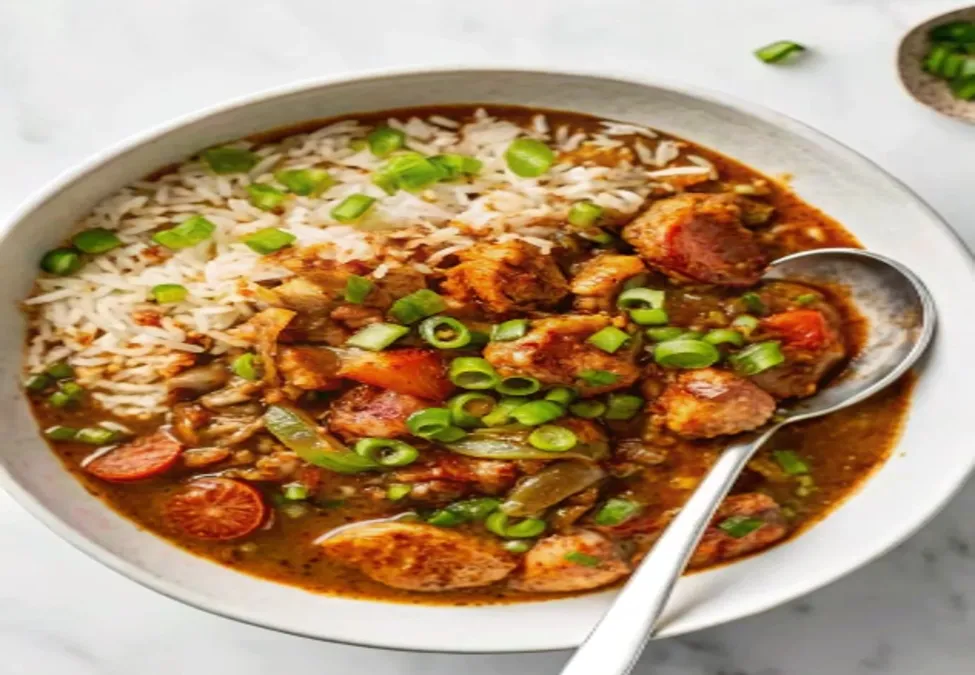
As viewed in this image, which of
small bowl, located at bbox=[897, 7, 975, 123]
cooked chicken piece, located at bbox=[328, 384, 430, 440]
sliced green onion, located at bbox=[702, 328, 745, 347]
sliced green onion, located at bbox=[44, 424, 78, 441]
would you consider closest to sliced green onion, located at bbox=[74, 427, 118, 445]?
sliced green onion, located at bbox=[44, 424, 78, 441]

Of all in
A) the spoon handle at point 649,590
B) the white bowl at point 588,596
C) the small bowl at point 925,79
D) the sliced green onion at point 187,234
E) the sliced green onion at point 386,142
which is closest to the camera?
the spoon handle at point 649,590

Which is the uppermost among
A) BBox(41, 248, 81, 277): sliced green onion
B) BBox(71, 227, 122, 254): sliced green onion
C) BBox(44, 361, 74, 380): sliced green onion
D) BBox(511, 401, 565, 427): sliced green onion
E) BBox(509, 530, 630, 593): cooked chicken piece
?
BBox(71, 227, 122, 254): sliced green onion

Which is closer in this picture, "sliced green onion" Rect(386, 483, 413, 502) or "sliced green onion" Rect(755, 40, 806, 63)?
"sliced green onion" Rect(386, 483, 413, 502)

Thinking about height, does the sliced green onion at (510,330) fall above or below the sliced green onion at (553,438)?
above

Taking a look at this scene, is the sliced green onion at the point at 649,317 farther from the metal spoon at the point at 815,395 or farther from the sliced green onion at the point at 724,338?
the metal spoon at the point at 815,395

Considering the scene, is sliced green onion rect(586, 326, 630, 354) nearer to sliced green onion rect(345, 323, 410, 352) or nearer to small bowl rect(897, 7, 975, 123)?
sliced green onion rect(345, 323, 410, 352)

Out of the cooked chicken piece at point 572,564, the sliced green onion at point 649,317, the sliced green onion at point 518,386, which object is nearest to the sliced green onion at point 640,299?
the sliced green onion at point 649,317

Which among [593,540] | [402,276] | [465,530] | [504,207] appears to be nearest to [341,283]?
[402,276]
